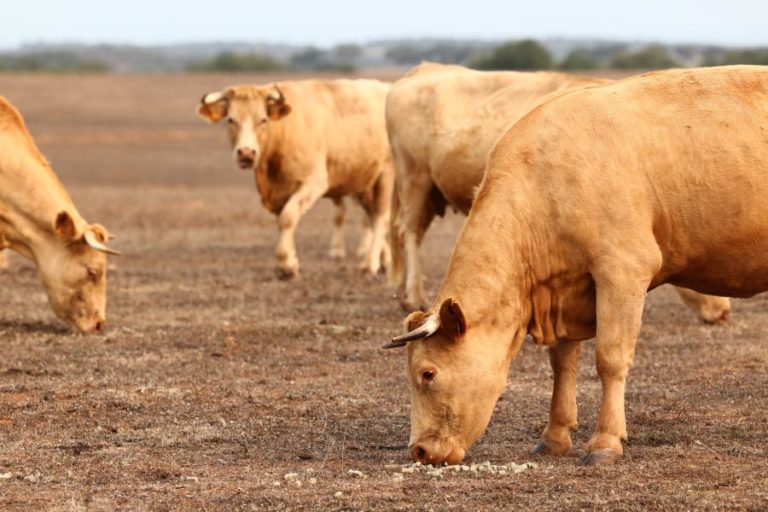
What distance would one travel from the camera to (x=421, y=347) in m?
7.84

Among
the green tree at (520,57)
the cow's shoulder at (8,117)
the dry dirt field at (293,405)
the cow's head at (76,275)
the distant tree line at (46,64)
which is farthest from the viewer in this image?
the distant tree line at (46,64)

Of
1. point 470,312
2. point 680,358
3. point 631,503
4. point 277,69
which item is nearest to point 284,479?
point 470,312

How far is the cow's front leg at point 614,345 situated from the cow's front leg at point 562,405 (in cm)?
42

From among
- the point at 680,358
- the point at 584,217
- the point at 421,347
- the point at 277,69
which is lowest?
the point at 277,69

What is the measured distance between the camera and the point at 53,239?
13227mm

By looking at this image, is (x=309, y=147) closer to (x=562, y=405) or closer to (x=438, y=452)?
(x=562, y=405)

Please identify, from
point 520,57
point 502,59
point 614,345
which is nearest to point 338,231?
point 614,345

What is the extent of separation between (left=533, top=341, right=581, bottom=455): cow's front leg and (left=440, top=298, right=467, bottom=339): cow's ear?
1.00 meters

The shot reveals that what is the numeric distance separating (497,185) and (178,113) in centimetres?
4549

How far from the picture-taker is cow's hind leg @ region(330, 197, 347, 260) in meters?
19.9

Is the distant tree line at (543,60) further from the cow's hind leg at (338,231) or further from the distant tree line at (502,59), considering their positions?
the cow's hind leg at (338,231)

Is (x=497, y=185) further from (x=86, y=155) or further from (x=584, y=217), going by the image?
(x=86, y=155)

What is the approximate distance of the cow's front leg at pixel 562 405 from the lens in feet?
27.4

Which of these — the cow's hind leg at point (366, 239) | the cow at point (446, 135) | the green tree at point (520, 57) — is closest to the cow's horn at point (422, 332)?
the cow at point (446, 135)
